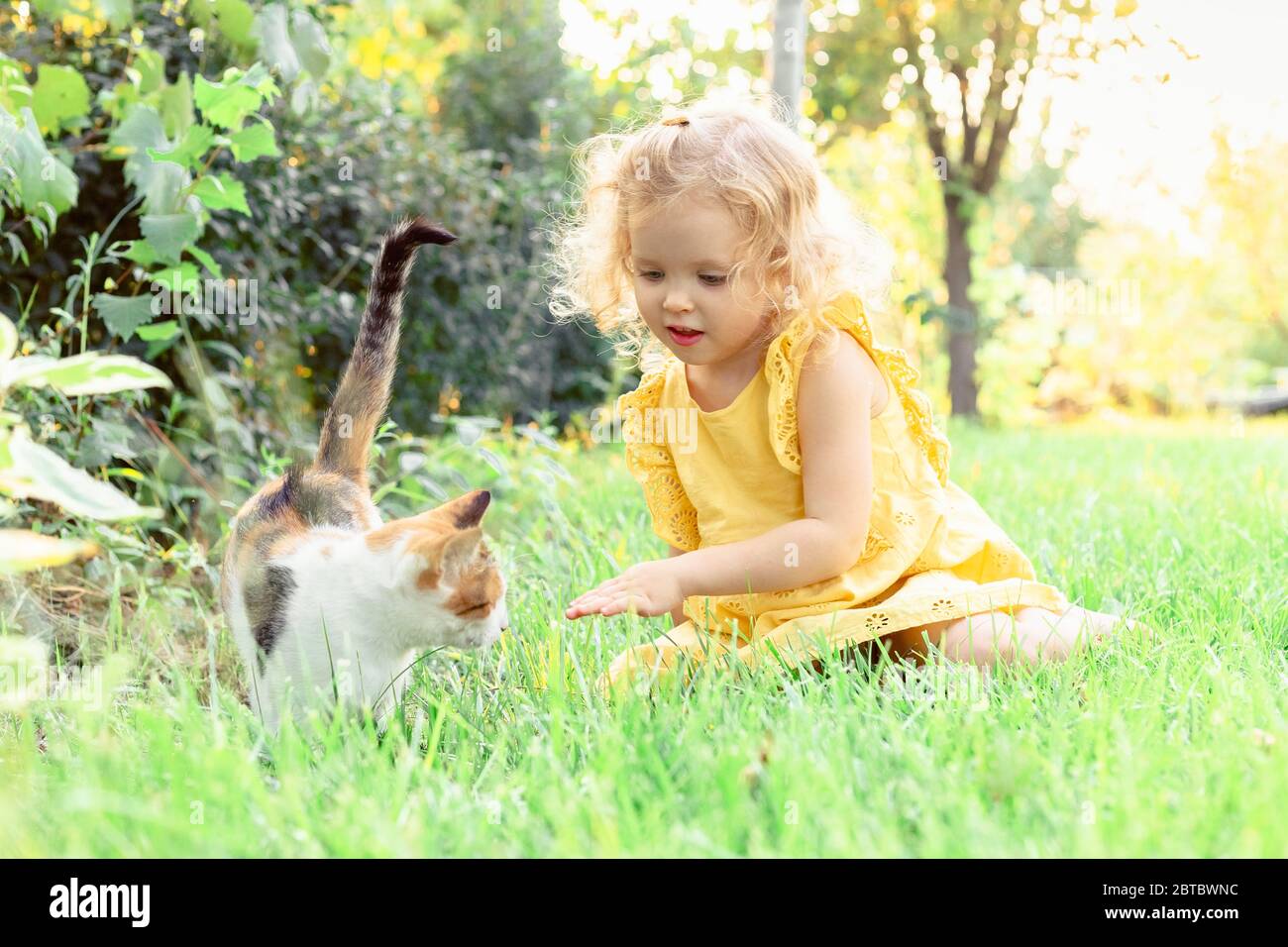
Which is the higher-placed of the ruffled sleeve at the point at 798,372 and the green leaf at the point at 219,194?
the green leaf at the point at 219,194

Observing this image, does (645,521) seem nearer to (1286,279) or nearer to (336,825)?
(336,825)

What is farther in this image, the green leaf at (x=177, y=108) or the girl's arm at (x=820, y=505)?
the green leaf at (x=177, y=108)

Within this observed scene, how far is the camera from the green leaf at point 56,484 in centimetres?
99

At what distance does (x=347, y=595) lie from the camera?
1.63 m

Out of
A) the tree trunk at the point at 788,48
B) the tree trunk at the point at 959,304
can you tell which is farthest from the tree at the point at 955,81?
the tree trunk at the point at 788,48

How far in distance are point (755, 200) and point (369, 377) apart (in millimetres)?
741

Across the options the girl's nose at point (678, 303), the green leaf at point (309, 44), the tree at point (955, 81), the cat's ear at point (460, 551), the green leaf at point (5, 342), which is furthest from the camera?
the tree at point (955, 81)

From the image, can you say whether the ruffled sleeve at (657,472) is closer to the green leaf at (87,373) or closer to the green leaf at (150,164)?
the green leaf at (150,164)

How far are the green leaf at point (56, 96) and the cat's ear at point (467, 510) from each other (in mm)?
1468

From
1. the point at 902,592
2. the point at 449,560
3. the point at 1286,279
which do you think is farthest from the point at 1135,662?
the point at 1286,279

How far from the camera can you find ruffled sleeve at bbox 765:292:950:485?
6.19ft
